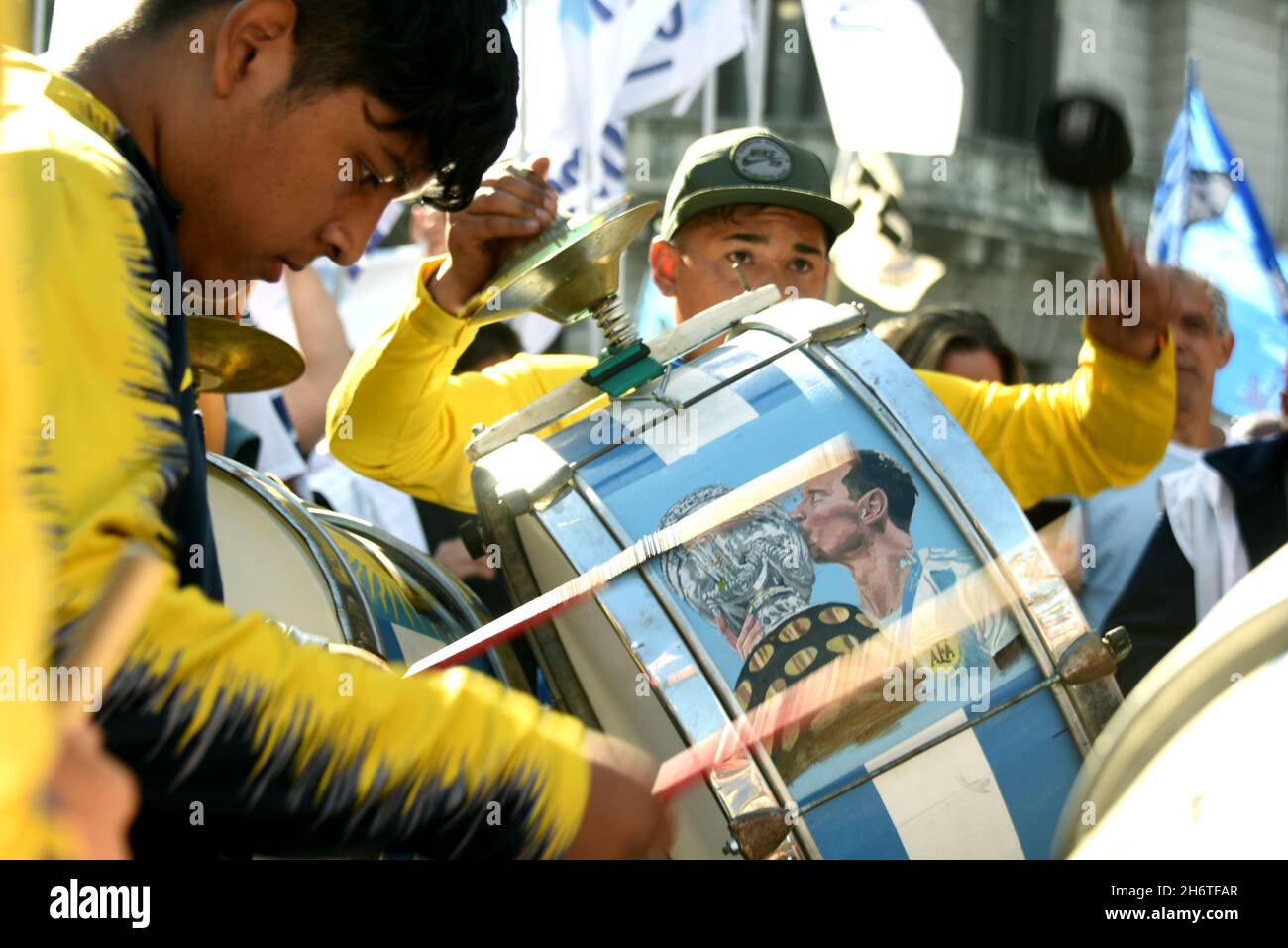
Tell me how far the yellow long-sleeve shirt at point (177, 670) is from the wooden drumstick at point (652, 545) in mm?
464

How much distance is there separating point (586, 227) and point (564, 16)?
4.17m

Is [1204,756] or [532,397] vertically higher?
[1204,756]

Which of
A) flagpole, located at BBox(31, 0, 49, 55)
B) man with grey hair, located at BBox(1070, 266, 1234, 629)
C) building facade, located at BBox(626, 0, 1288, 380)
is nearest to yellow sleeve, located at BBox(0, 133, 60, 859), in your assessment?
flagpole, located at BBox(31, 0, 49, 55)

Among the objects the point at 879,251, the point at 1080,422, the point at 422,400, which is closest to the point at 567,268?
the point at 422,400

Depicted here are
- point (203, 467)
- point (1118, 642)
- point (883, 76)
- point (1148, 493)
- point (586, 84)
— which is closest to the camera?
point (203, 467)

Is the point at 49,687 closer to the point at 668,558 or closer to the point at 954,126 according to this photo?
the point at 668,558

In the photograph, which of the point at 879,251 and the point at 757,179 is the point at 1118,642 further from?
the point at 879,251

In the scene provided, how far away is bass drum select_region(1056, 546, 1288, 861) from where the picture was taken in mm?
974

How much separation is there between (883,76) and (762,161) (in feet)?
7.54

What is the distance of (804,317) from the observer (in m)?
2.16

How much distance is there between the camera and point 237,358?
84.8 inches

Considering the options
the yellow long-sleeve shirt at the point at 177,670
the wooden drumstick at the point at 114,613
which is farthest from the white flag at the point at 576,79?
the wooden drumstick at the point at 114,613

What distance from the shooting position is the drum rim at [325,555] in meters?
2.00

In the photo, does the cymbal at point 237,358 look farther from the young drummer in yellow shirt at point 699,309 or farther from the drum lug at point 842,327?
the drum lug at point 842,327
